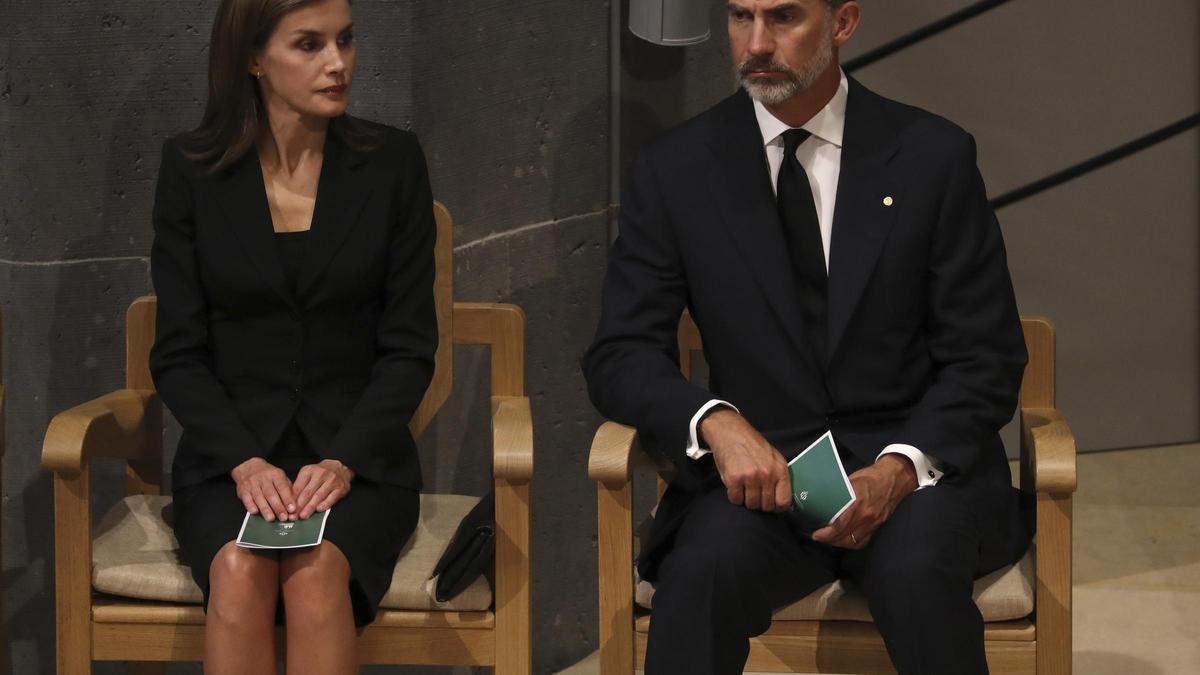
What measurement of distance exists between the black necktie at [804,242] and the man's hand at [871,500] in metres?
0.27

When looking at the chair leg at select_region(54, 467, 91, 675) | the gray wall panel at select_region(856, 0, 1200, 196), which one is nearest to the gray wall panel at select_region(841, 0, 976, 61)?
the gray wall panel at select_region(856, 0, 1200, 196)

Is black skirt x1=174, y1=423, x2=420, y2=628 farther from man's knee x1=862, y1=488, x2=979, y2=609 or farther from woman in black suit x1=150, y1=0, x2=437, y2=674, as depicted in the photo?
man's knee x1=862, y1=488, x2=979, y2=609

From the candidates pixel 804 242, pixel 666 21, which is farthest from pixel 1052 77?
pixel 804 242

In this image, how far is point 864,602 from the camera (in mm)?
3004

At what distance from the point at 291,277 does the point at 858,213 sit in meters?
1.08

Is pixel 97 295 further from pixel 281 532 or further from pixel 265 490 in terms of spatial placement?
pixel 281 532

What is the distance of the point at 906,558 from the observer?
2881 mm

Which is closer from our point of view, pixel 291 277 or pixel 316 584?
pixel 316 584

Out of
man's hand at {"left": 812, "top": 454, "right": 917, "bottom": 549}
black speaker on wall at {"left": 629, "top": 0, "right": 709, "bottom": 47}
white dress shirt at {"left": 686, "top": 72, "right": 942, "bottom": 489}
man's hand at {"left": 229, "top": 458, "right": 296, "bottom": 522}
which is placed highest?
black speaker on wall at {"left": 629, "top": 0, "right": 709, "bottom": 47}

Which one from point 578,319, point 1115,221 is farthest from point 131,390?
point 1115,221

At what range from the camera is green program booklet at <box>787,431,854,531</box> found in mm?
2922

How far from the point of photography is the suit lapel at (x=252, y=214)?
3316mm

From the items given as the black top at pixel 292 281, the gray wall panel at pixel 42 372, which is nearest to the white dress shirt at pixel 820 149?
the black top at pixel 292 281

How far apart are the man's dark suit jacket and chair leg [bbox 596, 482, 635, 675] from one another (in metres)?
0.05
